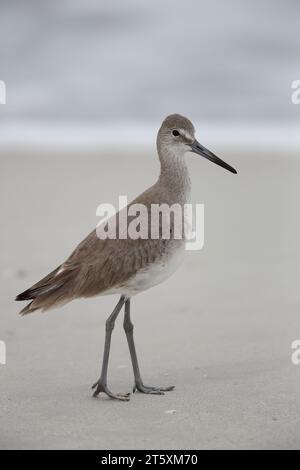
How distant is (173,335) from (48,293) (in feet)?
5.02

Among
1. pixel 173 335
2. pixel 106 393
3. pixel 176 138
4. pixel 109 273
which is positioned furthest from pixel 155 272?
pixel 173 335

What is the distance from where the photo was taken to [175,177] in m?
5.37

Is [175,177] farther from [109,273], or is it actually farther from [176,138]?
[109,273]

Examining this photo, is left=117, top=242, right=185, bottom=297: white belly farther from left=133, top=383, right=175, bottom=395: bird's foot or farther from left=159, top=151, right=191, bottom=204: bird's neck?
left=133, top=383, right=175, bottom=395: bird's foot

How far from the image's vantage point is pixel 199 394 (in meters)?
4.96

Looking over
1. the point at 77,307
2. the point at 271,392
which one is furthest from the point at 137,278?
the point at 77,307

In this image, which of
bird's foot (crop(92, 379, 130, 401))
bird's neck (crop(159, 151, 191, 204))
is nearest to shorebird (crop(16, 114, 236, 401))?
bird's foot (crop(92, 379, 130, 401))

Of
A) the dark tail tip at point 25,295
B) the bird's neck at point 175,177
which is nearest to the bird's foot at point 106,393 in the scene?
the dark tail tip at point 25,295

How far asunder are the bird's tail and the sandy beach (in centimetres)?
51

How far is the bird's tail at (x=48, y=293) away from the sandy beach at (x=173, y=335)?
507mm

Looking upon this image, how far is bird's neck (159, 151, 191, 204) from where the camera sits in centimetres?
531

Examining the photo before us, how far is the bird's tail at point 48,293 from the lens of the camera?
16.1 ft

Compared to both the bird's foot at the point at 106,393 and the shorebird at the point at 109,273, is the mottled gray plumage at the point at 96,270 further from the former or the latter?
the bird's foot at the point at 106,393

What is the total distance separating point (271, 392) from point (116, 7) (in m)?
15.1
